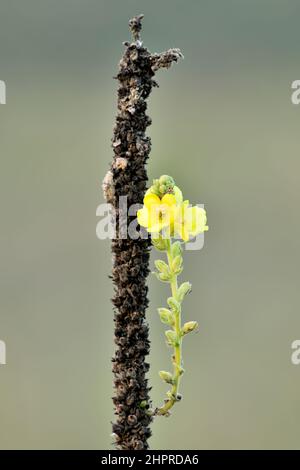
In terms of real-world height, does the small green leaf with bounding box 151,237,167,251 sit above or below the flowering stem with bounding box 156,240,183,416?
above

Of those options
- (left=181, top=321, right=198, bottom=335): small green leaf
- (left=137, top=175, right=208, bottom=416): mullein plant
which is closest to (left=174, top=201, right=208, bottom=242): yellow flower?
(left=137, top=175, right=208, bottom=416): mullein plant

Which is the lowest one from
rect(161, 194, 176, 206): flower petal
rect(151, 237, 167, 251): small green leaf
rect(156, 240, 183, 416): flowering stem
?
rect(156, 240, 183, 416): flowering stem

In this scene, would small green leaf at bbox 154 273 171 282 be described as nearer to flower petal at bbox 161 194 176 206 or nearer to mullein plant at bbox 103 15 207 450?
mullein plant at bbox 103 15 207 450

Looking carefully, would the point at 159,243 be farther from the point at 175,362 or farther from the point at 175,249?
the point at 175,362

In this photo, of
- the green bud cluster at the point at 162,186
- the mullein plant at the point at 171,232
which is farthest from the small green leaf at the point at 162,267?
the green bud cluster at the point at 162,186

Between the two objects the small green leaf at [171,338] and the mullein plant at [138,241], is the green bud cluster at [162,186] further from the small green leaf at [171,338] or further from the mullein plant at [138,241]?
the small green leaf at [171,338]

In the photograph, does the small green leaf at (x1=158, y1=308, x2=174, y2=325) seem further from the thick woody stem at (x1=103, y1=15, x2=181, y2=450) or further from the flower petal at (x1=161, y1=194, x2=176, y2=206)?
the flower petal at (x1=161, y1=194, x2=176, y2=206)

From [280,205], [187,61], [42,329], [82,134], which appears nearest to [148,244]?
[42,329]
